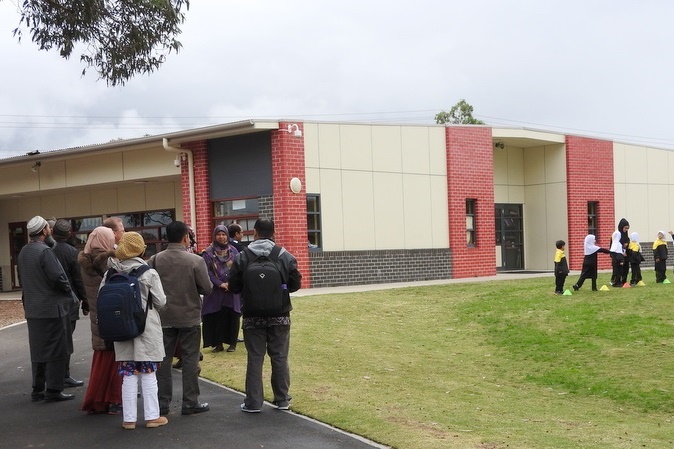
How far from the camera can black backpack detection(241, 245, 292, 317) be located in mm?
8242

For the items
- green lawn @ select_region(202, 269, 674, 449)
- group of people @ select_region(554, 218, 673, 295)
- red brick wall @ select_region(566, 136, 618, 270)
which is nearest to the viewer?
green lawn @ select_region(202, 269, 674, 449)

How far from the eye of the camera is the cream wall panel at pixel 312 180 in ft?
71.7

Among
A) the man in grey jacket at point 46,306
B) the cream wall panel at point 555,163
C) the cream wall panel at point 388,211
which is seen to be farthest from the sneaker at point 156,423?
the cream wall panel at point 555,163

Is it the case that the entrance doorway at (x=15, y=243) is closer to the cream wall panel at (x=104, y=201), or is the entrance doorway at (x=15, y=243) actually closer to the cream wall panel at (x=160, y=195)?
the cream wall panel at (x=104, y=201)

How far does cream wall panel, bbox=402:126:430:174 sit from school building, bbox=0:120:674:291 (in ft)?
0.14

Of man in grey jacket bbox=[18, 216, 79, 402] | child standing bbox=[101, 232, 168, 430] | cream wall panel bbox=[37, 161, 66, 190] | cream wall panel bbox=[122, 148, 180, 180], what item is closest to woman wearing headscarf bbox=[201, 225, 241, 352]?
man in grey jacket bbox=[18, 216, 79, 402]

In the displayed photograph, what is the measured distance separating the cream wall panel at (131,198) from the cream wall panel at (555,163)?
42.8ft

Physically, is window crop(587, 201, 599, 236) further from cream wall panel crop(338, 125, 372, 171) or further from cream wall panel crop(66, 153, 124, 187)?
cream wall panel crop(66, 153, 124, 187)

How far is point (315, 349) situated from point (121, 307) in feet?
19.1

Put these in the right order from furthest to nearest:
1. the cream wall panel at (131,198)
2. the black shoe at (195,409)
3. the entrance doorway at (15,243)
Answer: the entrance doorway at (15,243)
the cream wall panel at (131,198)
the black shoe at (195,409)

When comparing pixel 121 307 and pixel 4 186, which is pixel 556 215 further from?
pixel 121 307

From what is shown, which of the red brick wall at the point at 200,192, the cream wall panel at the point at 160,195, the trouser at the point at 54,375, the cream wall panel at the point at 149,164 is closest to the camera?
the trouser at the point at 54,375

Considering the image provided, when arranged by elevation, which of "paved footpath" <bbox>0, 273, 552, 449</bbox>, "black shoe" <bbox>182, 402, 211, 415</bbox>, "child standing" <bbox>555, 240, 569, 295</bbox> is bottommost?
"paved footpath" <bbox>0, 273, 552, 449</bbox>

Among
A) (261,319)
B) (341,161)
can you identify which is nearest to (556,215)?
(341,161)
